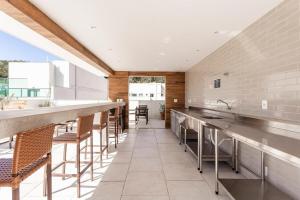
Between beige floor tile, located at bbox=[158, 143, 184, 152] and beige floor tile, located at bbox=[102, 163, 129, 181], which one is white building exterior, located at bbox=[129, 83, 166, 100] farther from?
beige floor tile, located at bbox=[102, 163, 129, 181]

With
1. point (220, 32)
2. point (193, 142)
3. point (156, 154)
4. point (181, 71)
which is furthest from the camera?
point (181, 71)

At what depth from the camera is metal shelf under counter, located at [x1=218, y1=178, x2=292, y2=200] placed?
2.20m

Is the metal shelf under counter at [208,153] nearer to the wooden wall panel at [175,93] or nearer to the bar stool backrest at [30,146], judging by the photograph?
the bar stool backrest at [30,146]

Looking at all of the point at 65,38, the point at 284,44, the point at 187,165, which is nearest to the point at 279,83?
the point at 284,44

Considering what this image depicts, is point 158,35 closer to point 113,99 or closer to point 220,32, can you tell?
point 220,32

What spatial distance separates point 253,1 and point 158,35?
1.65m

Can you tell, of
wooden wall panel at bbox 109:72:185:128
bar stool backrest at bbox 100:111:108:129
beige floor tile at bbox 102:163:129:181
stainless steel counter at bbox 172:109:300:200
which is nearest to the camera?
stainless steel counter at bbox 172:109:300:200

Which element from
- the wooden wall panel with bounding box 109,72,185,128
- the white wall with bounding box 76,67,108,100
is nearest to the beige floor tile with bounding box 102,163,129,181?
the wooden wall panel with bounding box 109,72,185,128

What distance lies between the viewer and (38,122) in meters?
1.47

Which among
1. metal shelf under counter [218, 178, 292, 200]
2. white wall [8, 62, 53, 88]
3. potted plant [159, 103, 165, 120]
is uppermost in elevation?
white wall [8, 62, 53, 88]

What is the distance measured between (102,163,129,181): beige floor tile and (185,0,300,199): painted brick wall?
6.05ft

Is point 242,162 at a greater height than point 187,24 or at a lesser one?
lesser

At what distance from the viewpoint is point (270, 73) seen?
2727 millimetres

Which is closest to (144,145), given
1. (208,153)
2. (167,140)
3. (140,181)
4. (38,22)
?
(167,140)
